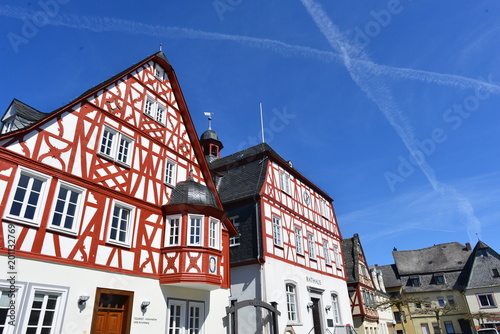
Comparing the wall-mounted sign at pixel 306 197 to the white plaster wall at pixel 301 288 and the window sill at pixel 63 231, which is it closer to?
the white plaster wall at pixel 301 288

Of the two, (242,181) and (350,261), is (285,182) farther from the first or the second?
(350,261)

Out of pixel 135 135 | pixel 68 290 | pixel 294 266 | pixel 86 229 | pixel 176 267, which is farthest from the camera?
pixel 294 266

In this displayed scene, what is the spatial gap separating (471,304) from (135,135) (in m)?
43.5

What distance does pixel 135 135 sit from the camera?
1379 cm

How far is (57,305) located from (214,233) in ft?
20.8

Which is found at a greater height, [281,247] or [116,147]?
[116,147]

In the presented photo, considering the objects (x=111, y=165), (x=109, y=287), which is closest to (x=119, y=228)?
(x=109, y=287)

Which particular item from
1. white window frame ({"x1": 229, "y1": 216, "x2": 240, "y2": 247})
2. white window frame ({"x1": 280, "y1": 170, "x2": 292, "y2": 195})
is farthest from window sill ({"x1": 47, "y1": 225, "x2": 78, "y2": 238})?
white window frame ({"x1": 280, "y1": 170, "x2": 292, "y2": 195})

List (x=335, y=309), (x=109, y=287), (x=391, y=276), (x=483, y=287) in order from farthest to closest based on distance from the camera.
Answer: (x=391, y=276) < (x=483, y=287) < (x=335, y=309) < (x=109, y=287)

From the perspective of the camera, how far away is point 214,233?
14.4 m

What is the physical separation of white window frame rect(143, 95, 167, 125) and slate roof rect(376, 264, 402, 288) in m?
40.6

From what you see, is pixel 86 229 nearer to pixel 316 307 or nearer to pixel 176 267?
pixel 176 267

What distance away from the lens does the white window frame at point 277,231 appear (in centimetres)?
1866

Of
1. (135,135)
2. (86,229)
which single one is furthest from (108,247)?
(135,135)
